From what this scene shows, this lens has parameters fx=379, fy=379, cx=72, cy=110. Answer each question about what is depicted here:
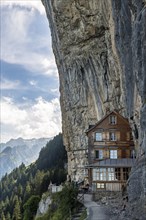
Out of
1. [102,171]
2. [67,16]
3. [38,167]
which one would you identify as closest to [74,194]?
[102,171]

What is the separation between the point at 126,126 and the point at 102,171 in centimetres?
993

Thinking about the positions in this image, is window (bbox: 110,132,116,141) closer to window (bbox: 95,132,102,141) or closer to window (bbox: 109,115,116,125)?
window (bbox: 109,115,116,125)

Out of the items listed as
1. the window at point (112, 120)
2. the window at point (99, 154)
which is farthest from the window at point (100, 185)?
the window at point (112, 120)

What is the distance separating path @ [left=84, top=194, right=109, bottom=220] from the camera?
31819 millimetres

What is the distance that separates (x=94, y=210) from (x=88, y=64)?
1634 inches

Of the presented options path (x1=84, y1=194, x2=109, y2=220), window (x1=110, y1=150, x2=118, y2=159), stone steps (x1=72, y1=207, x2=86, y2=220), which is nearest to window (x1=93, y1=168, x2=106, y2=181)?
path (x1=84, y1=194, x2=109, y2=220)

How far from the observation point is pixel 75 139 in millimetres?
85875

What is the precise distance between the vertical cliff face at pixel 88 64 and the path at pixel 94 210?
977 cm

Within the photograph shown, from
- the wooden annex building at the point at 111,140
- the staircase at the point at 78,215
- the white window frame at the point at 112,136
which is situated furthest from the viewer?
the white window frame at the point at 112,136

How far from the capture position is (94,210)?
35.6 metres

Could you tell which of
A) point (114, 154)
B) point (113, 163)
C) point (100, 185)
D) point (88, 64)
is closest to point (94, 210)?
point (100, 185)

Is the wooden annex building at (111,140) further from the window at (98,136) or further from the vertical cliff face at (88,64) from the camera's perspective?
the vertical cliff face at (88,64)

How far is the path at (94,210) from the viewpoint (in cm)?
3182

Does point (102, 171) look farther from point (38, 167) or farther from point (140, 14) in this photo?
point (38, 167)
